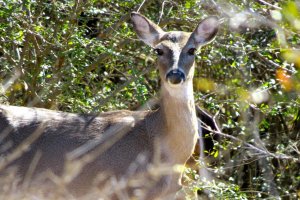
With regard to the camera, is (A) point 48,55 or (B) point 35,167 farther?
(A) point 48,55

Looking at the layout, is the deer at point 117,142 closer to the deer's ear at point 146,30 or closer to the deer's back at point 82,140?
the deer's back at point 82,140

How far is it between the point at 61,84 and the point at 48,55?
0.55 meters

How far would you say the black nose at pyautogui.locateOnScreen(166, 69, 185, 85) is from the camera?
6.02 m

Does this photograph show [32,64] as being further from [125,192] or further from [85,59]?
[125,192]

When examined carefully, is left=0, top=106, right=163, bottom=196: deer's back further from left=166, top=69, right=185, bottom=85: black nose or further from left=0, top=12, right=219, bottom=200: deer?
left=166, top=69, right=185, bottom=85: black nose

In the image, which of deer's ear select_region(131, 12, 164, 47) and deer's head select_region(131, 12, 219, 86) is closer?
deer's head select_region(131, 12, 219, 86)

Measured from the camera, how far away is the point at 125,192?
587 centimetres

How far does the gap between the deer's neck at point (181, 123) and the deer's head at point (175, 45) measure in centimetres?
11

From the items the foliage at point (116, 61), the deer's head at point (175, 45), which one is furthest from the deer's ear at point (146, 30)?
the foliage at point (116, 61)

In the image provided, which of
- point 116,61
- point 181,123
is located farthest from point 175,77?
point 116,61

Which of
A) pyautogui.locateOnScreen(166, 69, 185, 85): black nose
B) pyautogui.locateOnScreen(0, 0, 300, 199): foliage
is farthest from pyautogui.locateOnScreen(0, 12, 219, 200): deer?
pyautogui.locateOnScreen(0, 0, 300, 199): foliage

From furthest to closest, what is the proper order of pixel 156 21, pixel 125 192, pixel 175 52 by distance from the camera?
pixel 156 21, pixel 175 52, pixel 125 192

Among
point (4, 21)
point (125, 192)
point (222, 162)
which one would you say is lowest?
point (222, 162)

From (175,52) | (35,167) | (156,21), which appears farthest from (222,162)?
(35,167)
